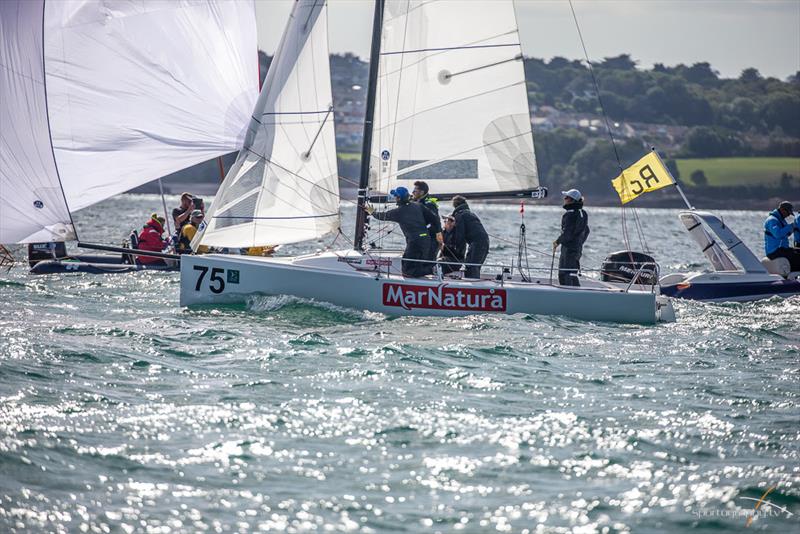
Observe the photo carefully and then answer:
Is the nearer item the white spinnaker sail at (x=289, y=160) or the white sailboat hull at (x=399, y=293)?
the white sailboat hull at (x=399, y=293)

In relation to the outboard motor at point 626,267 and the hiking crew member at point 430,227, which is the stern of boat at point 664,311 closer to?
the outboard motor at point 626,267

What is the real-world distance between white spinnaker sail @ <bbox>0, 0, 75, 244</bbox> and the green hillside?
11605 centimetres

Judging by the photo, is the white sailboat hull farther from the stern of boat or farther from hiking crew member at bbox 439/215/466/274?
hiking crew member at bbox 439/215/466/274

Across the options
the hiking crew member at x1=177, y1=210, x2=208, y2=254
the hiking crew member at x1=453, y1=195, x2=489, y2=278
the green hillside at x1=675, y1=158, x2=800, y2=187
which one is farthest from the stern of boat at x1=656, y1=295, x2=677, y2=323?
the green hillside at x1=675, y1=158, x2=800, y2=187

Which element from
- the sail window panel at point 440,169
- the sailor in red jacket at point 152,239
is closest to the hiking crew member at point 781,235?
the sail window panel at point 440,169

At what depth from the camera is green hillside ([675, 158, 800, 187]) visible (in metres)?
128

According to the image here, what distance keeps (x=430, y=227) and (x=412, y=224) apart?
410 mm

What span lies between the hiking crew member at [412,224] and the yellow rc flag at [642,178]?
3.25 m

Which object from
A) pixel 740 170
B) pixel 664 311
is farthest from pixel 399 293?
pixel 740 170

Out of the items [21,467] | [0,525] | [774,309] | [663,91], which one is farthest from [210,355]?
[663,91]

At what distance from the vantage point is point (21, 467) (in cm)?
748

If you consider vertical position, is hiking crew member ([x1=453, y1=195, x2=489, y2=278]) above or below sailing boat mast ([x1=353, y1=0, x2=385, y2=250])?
below

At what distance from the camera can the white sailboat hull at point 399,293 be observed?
1436cm

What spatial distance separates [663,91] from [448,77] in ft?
507
